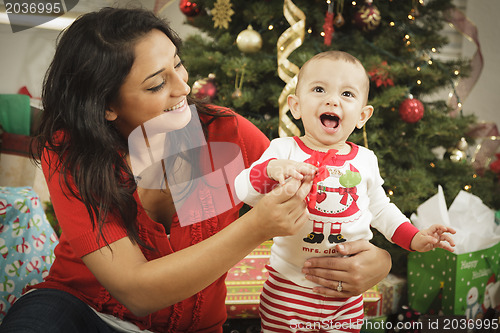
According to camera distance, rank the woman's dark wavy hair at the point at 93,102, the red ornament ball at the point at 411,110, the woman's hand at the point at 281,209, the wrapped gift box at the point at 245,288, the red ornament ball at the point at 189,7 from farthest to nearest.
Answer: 1. the red ornament ball at the point at 189,7
2. the red ornament ball at the point at 411,110
3. the wrapped gift box at the point at 245,288
4. the woman's dark wavy hair at the point at 93,102
5. the woman's hand at the point at 281,209

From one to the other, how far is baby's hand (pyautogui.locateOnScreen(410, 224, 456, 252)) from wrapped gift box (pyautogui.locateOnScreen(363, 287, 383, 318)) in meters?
0.62

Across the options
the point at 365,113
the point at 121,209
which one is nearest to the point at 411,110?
the point at 365,113

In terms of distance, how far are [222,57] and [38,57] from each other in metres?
0.85

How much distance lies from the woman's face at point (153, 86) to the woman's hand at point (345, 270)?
446 mm

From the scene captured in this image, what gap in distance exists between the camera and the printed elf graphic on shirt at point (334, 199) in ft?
2.95

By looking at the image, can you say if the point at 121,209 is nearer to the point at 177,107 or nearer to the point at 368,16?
the point at 177,107

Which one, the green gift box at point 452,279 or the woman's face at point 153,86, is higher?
the woman's face at point 153,86

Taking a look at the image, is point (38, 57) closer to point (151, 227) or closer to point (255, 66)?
point (255, 66)

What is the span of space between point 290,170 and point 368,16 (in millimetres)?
1248

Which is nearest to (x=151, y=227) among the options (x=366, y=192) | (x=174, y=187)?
(x=174, y=187)

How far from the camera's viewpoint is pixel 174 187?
3.49 feet

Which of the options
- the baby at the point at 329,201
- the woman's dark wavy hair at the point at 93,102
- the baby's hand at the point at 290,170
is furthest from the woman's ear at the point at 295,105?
the woman's dark wavy hair at the point at 93,102

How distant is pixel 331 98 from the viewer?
2.92 feet

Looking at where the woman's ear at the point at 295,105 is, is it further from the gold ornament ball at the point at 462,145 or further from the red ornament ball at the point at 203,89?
the gold ornament ball at the point at 462,145
